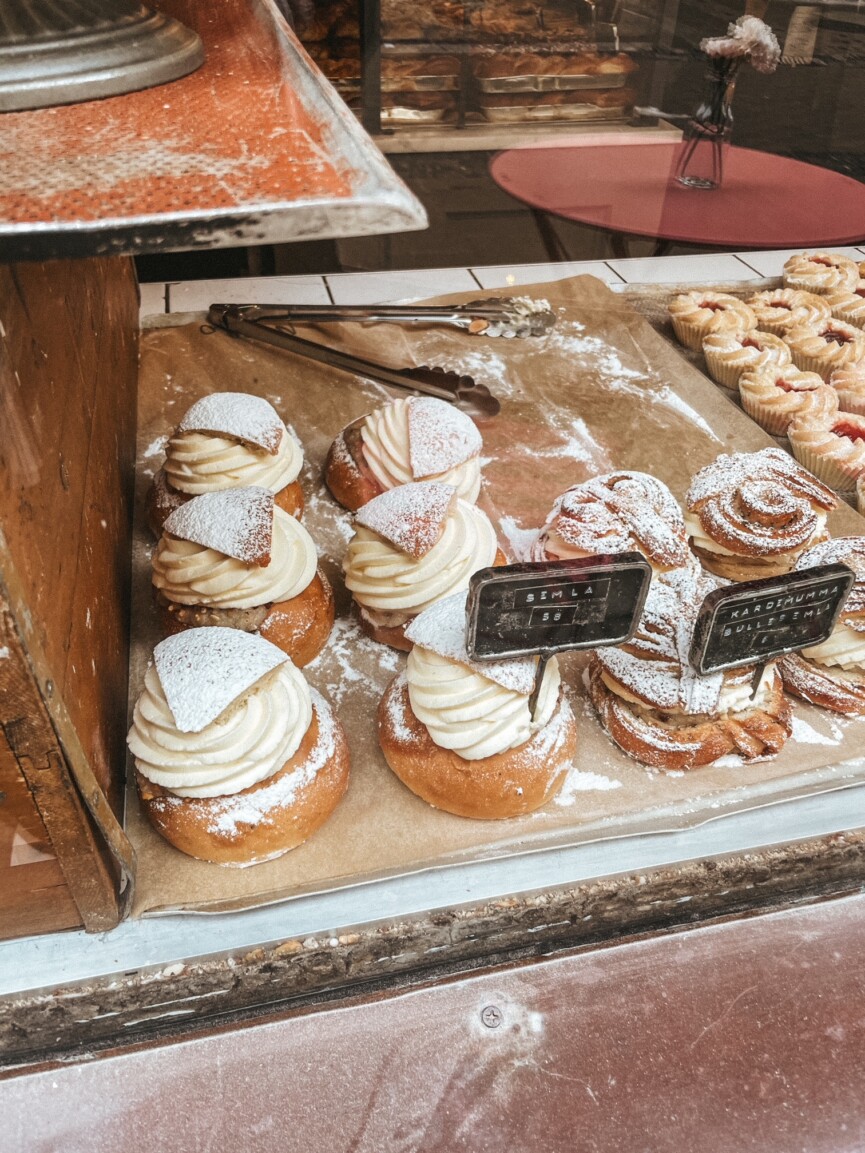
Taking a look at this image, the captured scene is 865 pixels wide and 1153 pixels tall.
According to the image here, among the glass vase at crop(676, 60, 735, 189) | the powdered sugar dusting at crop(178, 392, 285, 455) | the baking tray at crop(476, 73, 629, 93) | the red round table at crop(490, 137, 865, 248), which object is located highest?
the baking tray at crop(476, 73, 629, 93)

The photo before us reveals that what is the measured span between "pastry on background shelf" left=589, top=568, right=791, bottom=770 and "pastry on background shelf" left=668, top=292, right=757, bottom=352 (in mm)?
1521

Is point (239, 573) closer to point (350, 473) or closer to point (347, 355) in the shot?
point (350, 473)

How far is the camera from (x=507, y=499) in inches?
91.1

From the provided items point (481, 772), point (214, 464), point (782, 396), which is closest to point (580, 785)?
point (481, 772)

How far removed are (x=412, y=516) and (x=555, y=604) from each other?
480 mm

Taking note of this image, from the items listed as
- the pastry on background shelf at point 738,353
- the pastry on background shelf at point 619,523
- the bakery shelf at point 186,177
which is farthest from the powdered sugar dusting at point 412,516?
the pastry on background shelf at point 738,353

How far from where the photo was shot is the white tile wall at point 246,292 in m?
2.97

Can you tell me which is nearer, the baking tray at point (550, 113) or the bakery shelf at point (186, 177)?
the bakery shelf at point (186, 177)

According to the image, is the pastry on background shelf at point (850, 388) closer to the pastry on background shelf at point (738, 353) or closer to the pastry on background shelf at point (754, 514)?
the pastry on background shelf at point (738, 353)

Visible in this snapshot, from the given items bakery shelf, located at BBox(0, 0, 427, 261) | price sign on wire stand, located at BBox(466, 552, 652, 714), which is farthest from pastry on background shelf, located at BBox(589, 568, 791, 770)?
bakery shelf, located at BBox(0, 0, 427, 261)

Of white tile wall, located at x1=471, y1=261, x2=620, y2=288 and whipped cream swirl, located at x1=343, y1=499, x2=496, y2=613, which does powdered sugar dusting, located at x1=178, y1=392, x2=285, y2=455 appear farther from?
white tile wall, located at x1=471, y1=261, x2=620, y2=288

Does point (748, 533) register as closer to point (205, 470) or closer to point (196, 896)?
point (205, 470)

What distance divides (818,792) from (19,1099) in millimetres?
1392

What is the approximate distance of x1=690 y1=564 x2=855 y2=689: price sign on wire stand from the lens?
1404 mm
